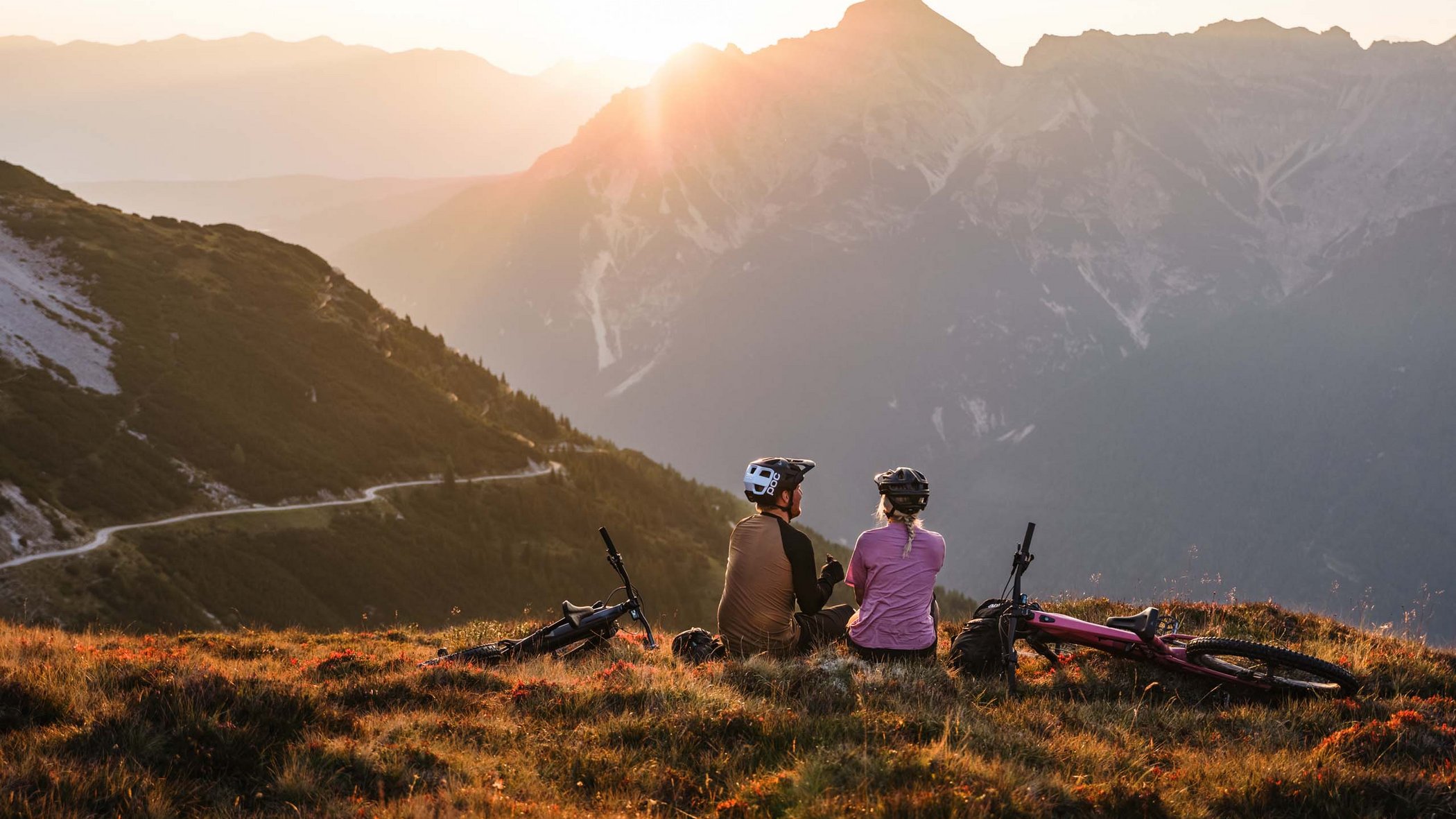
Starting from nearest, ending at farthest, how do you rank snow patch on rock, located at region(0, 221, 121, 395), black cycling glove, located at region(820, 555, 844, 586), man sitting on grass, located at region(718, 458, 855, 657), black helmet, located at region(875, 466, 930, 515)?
black helmet, located at region(875, 466, 930, 515)
black cycling glove, located at region(820, 555, 844, 586)
man sitting on grass, located at region(718, 458, 855, 657)
snow patch on rock, located at region(0, 221, 121, 395)

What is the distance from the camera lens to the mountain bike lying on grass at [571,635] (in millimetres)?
13664

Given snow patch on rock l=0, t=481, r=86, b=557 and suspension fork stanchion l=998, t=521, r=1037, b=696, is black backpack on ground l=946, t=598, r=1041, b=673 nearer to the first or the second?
suspension fork stanchion l=998, t=521, r=1037, b=696

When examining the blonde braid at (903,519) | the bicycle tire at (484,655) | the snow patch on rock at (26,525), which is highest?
the blonde braid at (903,519)

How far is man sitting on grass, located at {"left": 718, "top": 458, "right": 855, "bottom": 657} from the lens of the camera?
1309 centimetres

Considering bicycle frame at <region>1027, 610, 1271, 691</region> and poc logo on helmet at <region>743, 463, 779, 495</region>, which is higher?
poc logo on helmet at <region>743, 463, 779, 495</region>

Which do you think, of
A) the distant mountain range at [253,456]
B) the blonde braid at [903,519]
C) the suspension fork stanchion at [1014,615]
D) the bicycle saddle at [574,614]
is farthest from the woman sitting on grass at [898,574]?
the distant mountain range at [253,456]

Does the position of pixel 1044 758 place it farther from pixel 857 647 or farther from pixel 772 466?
pixel 772 466

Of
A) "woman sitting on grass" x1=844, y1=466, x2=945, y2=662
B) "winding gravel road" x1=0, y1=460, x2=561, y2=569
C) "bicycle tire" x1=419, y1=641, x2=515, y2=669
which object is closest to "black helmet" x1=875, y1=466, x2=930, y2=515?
"woman sitting on grass" x1=844, y1=466, x2=945, y2=662

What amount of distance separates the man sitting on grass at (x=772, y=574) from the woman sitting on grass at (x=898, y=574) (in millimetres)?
466

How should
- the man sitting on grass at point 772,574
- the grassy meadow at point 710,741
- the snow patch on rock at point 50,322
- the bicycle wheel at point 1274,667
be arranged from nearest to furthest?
the grassy meadow at point 710,741
the bicycle wheel at point 1274,667
the man sitting on grass at point 772,574
the snow patch on rock at point 50,322

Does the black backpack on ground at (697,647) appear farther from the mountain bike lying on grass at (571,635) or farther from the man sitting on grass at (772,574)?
the mountain bike lying on grass at (571,635)

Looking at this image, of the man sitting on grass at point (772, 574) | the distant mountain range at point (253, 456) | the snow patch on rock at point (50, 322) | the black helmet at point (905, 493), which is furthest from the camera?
the snow patch on rock at point (50, 322)

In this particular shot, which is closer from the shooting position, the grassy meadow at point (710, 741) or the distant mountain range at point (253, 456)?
the grassy meadow at point (710, 741)

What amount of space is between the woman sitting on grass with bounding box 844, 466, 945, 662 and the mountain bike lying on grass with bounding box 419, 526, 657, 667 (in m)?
3.25
